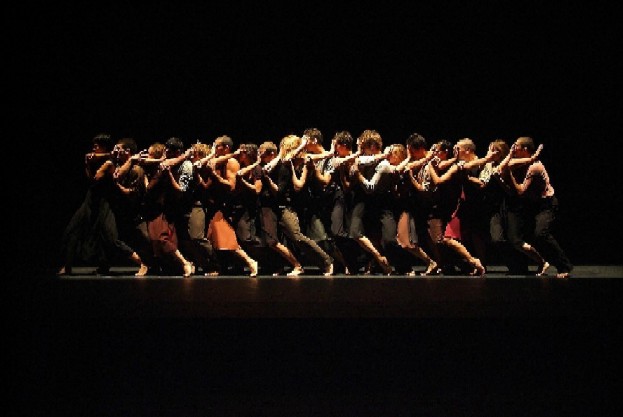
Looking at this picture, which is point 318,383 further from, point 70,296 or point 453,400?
point 70,296

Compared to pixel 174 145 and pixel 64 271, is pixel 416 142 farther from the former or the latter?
pixel 64 271

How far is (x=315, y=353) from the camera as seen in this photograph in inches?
262

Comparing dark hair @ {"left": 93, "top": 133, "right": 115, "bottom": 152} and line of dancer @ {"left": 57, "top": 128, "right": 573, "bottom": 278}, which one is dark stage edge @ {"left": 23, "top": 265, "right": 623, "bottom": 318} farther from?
dark hair @ {"left": 93, "top": 133, "right": 115, "bottom": 152}

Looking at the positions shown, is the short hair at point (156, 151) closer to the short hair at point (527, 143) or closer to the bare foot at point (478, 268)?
the bare foot at point (478, 268)

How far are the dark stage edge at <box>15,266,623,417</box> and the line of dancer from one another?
1.83m

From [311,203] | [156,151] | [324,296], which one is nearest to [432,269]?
[311,203]

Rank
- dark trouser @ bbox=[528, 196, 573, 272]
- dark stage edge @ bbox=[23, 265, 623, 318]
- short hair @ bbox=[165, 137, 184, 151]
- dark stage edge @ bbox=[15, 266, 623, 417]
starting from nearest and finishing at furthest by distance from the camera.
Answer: dark stage edge @ bbox=[15, 266, 623, 417] < dark stage edge @ bbox=[23, 265, 623, 318] < dark trouser @ bbox=[528, 196, 573, 272] < short hair @ bbox=[165, 137, 184, 151]

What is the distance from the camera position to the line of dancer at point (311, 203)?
10.1 meters

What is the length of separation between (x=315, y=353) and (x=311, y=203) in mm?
3766

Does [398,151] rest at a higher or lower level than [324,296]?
higher


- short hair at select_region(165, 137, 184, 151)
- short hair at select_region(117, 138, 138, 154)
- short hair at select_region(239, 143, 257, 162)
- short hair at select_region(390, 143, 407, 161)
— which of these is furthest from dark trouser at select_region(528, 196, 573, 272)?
short hair at select_region(117, 138, 138, 154)

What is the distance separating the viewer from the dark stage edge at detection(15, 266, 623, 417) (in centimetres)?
577

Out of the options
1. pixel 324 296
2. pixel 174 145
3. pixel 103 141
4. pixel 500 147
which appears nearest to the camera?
pixel 324 296

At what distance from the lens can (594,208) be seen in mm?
12148
